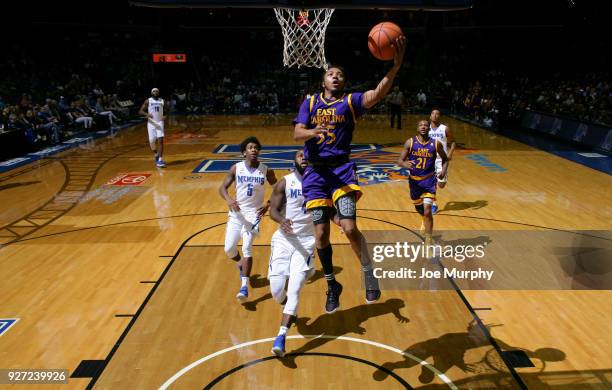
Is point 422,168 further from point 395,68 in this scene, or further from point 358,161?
point 358,161

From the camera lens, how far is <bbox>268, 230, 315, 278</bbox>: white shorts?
5031 millimetres

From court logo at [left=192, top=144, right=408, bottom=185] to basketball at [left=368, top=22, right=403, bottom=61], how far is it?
7.54 meters

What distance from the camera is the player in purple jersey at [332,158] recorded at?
4.76m

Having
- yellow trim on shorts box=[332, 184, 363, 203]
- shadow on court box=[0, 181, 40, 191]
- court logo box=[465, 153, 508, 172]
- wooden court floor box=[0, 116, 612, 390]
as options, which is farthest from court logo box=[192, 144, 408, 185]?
yellow trim on shorts box=[332, 184, 363, 203]

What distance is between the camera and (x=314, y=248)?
5406 millimetres

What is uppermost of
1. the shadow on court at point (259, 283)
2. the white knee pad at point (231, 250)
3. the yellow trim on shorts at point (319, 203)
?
the yellow trim on shorts at point (319, 203)

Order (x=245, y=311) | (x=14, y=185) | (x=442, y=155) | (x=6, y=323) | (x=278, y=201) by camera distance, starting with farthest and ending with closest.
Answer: (x=14, y=185)
(x=442, y=155)
(x=245, y=311)
(x=6, y=323)
(x=278, y=201)

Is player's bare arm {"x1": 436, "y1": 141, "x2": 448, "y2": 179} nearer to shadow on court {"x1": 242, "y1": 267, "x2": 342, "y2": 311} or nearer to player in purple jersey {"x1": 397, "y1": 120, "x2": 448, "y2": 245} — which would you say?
player in purple jersey {"x1": 397, "y1": 120, "x2": 448, "y2": 245}

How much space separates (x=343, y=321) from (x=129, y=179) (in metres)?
8.66

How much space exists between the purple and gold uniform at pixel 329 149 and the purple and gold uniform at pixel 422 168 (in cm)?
294

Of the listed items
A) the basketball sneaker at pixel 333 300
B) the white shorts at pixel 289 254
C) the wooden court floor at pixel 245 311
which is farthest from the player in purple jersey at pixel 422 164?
the white shorts at pixel 289 254

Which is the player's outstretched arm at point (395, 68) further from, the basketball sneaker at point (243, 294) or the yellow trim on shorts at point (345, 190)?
the basketball sneaker at point (243, 294)

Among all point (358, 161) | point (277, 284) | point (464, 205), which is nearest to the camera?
point (277, 284)

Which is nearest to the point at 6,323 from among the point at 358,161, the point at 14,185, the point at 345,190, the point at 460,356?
the point at 345,190
